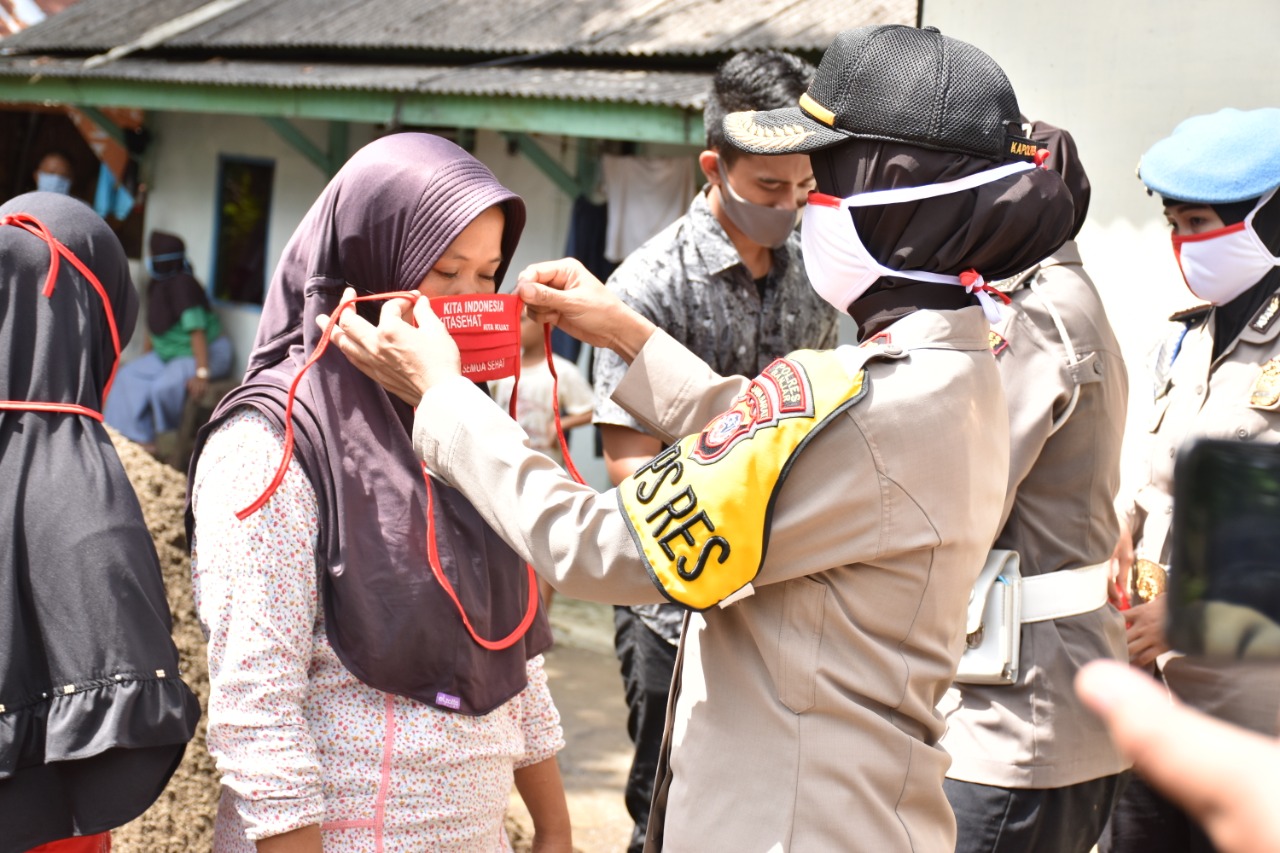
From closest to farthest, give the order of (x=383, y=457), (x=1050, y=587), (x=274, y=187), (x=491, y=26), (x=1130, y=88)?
(x=383, y=457) < (x=1050, y=587) < (x=1130, y=88) < (x=491, y=26) < (x=274, y=187)

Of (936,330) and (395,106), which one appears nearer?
(936,330)

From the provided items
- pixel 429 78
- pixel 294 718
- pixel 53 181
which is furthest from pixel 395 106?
pixel 294 718

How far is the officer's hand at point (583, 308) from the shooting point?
2271mm

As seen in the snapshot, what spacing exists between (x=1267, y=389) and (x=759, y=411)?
1574 millimetres

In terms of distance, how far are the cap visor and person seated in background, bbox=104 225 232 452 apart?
8762mm

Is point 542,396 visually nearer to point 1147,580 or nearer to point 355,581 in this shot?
point 1147,580

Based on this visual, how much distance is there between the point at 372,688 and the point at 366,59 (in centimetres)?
720

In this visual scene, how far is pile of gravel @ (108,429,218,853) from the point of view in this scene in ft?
10.7

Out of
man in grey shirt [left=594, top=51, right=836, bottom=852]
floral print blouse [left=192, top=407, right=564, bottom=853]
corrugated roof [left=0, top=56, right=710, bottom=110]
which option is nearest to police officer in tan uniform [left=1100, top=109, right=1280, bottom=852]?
man in grey shirt [left=594, top=51, right=836, bottom=852]

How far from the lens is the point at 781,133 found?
6.13 feet

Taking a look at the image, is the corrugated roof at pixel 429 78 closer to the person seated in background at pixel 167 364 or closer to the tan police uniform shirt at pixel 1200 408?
the person seated in background at pixel 167 364

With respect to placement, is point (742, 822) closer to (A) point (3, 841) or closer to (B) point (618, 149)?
(A) point (3, 841)

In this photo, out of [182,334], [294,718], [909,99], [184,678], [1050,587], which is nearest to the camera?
[909,99]

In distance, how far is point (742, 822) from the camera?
174 cm
